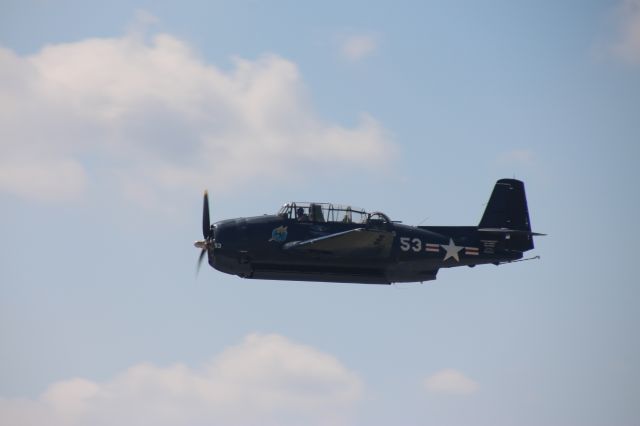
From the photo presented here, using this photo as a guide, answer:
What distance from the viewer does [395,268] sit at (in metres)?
33.6

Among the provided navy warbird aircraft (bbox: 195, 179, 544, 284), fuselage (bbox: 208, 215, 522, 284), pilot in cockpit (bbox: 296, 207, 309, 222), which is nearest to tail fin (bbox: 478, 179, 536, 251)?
navy warbird aircraft (bbox: 195, 179, 544, 284)

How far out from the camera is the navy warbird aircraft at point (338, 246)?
32.5 meters

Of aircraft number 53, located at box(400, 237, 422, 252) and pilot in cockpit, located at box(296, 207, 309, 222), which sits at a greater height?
pilot in cockpit, located at box(296, 207, 309, 222)

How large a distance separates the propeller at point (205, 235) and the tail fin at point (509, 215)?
8810mm

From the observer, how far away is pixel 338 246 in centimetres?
3228

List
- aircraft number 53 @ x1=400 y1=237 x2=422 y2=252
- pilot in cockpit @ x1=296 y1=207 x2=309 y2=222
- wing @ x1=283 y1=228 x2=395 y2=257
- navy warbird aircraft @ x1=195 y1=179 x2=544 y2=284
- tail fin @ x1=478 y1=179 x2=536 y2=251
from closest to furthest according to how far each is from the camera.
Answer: wing @ x1=283 y1=228 x2=395 y2=257 → navy warbird aircraft @ x1=195 y1=179 x2=544 y2=284 → pilot in cockpit @ x1=296 y1=207 x2=309 y2=222 → aircraft number 53 @ x1=400 y1=237 x2=422 y2=252 → tail fin @ x1=478 y1=179 x2=536 y2=251

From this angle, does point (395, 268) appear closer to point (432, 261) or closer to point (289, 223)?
point (432, 261)

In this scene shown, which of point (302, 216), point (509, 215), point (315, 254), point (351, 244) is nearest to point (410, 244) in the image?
point (351, 244)

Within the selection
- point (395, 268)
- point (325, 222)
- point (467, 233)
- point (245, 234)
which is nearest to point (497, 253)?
point (467, 233)

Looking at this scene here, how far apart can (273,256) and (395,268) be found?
3.86 metres

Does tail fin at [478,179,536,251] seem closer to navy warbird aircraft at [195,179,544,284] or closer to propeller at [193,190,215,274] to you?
navy warbird aircraft at [195,179,544,284]

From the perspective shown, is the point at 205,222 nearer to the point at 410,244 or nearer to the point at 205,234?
the point at 205,234

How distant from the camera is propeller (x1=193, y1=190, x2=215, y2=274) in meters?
32.9

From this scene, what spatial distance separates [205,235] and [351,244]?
4597 millimetres
